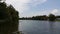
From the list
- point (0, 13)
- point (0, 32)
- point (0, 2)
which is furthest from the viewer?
point (0, 2)

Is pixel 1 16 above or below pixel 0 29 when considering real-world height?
above

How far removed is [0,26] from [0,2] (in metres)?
13.0

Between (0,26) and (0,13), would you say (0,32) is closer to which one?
(0,26)

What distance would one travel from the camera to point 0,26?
33.2m

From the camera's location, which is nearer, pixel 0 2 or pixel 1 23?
pixel 1 23

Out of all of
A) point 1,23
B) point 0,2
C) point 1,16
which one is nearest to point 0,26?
point 1,23

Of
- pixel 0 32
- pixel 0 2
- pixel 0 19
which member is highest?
pixel 0 2

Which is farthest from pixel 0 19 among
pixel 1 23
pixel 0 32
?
pixel 0 32

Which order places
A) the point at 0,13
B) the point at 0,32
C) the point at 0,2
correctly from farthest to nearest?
the point at 0,2, the point at 0,13, the point at 0,32

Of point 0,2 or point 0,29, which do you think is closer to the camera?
point 0,29

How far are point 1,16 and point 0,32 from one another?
184 inches

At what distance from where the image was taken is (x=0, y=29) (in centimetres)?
3228

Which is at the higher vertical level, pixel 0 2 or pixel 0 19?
pixel 0 2

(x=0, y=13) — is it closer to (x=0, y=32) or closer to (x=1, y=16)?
(x=1, y=16)
